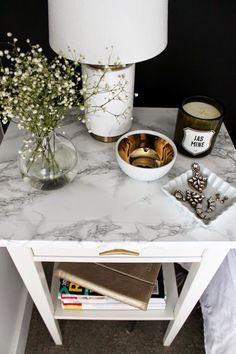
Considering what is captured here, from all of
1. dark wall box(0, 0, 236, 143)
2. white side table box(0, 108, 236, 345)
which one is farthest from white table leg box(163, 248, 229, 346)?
dark wall box(0, 0, 236, 143)

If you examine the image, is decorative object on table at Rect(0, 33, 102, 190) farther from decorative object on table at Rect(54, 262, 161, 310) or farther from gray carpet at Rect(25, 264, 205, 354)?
gray carpet at Rect(25, 264, 205, 354)

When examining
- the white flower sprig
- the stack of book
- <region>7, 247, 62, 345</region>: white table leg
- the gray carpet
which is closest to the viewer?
the white flower sprig

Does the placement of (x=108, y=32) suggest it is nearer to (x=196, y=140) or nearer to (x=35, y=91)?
(x=35, y=91)

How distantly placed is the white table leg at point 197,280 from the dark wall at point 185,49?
0.54 m

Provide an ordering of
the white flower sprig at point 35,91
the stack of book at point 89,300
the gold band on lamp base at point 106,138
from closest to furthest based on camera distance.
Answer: the white flower sprig at point 35,91 → the gold band on lamp base at point 106,138 → the stack of book at point 89,300

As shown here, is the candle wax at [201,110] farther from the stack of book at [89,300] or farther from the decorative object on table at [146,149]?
the stack of book at [89,300]

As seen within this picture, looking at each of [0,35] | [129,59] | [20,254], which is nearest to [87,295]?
[20,254]

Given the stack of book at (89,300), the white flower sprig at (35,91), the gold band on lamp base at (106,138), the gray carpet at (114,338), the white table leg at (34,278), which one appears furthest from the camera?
the gray carpet at (114,338)

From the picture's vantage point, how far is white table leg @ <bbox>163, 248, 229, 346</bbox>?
0.67 metres

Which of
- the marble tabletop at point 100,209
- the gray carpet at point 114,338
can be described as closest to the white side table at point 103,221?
the marble tabletop at point 100,209

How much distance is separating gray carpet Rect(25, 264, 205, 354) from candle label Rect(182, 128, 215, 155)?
72 cm

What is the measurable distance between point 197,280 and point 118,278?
0.86 ft

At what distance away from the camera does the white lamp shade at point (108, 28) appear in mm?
560

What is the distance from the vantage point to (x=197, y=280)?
2.44ft
